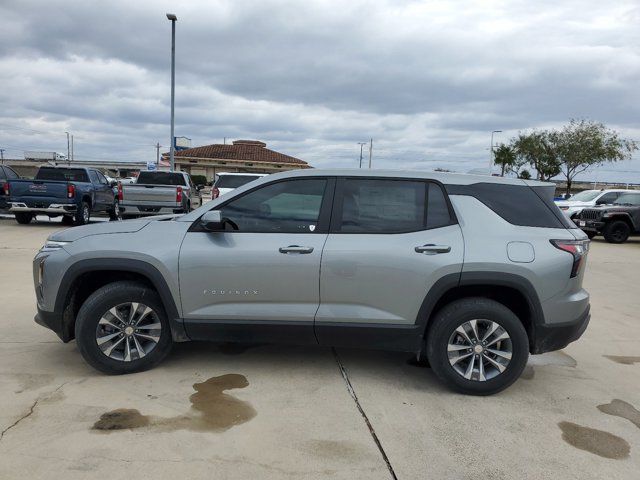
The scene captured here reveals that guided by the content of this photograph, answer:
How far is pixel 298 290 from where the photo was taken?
3.86m

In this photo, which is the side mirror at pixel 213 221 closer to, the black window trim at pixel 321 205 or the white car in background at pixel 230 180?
the black window trim at pixel 321 205

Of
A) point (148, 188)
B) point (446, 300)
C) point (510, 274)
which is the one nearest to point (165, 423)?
point (446, 300)

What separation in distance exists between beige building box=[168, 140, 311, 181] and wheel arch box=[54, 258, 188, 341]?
39879mm

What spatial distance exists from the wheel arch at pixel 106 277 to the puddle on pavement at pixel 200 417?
0.58 meters

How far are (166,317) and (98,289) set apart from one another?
1.91ft

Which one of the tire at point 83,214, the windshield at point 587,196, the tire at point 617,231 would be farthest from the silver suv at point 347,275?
the windshield at point 587,196

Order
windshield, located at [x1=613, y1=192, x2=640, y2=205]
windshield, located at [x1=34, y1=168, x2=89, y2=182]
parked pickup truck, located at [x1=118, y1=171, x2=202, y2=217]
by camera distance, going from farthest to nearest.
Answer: windshield, located at [x1=613, y1=192, x2=640, y2=205], windshield, located at [x1=34, y1=168, x2=89, y2=182], parked pickup truck, located at [x1=118, y1=171, x2=202, y2=217]

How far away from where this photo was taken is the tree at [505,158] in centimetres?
4281

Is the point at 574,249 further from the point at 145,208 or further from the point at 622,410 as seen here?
the point at 145,208

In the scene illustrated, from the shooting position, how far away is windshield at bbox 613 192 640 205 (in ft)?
52.0

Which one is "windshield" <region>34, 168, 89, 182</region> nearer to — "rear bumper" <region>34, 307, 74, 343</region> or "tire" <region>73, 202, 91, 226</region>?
"tire" <region>73, 202, 91, 226</region>

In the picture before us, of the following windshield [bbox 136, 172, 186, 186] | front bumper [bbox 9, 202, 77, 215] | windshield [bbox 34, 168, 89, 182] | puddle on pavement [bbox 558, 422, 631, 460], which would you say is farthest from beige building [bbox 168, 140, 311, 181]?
puddle on pavement [bbox 558, 422, 631, 460]

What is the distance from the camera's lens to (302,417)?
3.48 meters

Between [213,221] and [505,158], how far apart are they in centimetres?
4357
